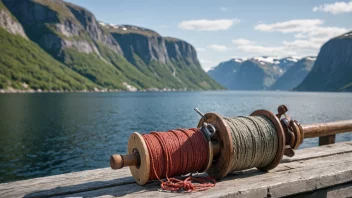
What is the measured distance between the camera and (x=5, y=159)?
95.8 feet

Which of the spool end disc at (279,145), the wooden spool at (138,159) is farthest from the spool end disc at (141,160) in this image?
the spool end disc at (279,145)

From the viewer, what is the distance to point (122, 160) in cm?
463

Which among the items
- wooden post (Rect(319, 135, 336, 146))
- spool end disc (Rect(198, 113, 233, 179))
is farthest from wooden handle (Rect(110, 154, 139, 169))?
wooden post (Rect(319, 135, 336, 146))

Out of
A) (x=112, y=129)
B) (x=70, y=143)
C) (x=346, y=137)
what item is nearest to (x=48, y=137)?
(x=70, y=143)

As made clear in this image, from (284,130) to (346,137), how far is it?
40151 millimetres

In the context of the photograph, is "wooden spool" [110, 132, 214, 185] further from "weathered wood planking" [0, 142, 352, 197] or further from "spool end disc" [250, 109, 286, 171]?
"spool end disc" [250, 109, 286, 171]

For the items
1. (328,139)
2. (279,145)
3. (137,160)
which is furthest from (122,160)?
(328,139)

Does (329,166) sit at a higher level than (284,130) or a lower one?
lower

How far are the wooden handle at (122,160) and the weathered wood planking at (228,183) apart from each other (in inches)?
13.4

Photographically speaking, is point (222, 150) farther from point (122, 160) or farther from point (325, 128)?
point (325, 128)

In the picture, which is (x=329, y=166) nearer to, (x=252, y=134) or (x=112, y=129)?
(x=252, y=134)

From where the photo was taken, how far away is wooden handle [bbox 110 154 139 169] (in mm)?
4590

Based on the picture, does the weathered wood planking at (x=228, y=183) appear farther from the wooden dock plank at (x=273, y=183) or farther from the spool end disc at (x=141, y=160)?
the spool end disc at (x=141, y=160)

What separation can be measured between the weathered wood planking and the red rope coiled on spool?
20 centimetres
